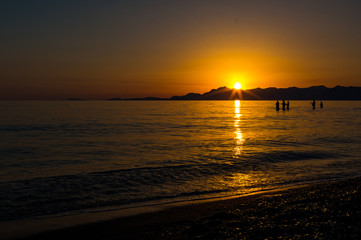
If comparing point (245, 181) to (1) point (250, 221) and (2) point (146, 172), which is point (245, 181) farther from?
(1) point (250, 221)

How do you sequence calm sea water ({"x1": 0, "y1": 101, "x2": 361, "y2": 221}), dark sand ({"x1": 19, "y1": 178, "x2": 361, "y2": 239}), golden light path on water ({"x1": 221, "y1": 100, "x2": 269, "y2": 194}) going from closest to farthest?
dark sand ({"x1": 19, "y1": 178, "x2": 361, "y2": 239}), calm sea water ({"x1": 0, "y1": 101, "x2": 361, "y2": 221}), golden light path on water ({"x1": 221, "y1": 100, "x2": 269, "y2": 194})

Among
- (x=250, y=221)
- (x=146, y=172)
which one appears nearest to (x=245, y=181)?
(x=146, y=172)

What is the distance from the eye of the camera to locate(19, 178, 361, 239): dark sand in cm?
551

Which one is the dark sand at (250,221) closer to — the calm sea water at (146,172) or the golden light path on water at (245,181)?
the calm sea water at (146,172)

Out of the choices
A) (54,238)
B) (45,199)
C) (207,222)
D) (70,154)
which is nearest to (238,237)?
(207,222)

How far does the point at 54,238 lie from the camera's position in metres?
6.21

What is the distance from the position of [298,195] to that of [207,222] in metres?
3.71

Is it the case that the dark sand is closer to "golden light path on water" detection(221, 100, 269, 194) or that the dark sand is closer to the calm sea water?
the calm sea water

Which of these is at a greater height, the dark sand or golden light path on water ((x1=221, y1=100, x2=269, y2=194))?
the dark sand

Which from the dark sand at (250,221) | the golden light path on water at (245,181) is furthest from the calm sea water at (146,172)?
the dark sand at (250,221)

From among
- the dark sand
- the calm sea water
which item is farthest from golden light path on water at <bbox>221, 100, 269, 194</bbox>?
the dark sand

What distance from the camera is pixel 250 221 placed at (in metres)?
6.32

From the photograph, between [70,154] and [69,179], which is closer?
[69,179]

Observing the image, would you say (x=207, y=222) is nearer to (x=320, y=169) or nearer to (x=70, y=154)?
(x=320, y=169)
